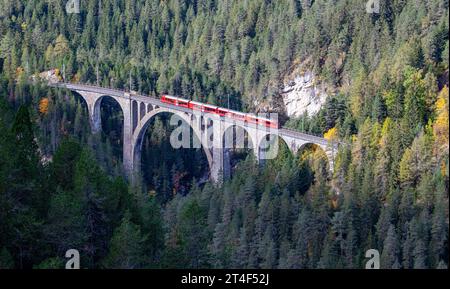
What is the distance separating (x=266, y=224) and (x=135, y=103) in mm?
52339

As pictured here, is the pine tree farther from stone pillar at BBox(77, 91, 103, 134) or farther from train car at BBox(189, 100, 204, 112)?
stone pillar at BBox(77, 91, 103, 134)

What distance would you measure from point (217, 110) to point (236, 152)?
5.19m

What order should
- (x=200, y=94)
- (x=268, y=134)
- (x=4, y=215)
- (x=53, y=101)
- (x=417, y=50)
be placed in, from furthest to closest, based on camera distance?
(x=200, y=94) → (x=53, y=101) → (x=268, y=134) → (x=417, y=50) → (x=4, y=215)

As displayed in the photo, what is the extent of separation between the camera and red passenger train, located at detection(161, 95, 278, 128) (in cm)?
12669

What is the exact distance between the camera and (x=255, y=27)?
16800cm

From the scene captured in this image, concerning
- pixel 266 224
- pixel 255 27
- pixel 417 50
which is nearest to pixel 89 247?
pixel 266 224

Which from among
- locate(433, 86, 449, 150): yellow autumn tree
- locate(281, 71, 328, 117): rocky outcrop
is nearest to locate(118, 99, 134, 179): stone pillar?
locate(281, 71, 328, 117): rocky outcrop

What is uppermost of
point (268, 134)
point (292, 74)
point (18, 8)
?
point (18, 8)

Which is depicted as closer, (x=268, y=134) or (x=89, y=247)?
(x=89, y=247)

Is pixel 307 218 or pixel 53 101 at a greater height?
pixel 53 101

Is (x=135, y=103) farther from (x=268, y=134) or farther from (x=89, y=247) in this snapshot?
(x=89, y=247)

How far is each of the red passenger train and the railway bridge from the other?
0.61m

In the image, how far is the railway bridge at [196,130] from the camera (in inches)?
4739

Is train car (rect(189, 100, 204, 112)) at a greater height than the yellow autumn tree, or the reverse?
train car (rect(189, 100, 204, 112))
